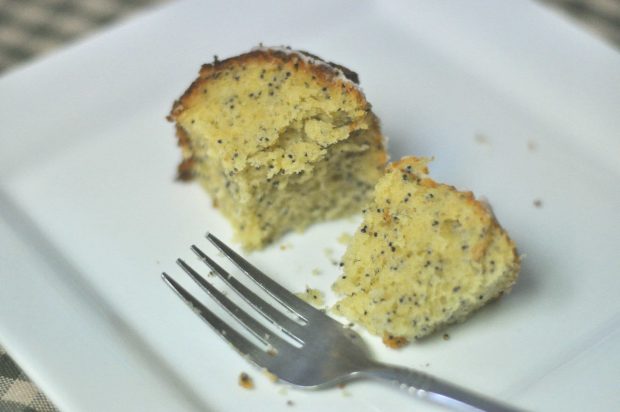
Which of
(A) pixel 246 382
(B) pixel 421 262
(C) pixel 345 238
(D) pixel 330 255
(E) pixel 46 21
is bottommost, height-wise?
(A) pixel 246 382

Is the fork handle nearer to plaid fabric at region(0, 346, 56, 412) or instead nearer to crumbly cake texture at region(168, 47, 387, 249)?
crumbly cake texture at region(168, 47, 387, 249)

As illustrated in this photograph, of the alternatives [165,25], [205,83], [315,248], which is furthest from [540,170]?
[165,25]

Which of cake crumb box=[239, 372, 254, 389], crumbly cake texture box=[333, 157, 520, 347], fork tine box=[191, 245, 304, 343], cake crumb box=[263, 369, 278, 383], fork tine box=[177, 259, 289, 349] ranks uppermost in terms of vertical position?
crumbly cake texture box=[333, 157, 520, 347]

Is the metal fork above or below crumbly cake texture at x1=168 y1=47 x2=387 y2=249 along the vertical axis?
below

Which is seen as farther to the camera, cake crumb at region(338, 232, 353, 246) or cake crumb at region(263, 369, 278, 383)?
cake crumb at region(338, 232, 353, 246)

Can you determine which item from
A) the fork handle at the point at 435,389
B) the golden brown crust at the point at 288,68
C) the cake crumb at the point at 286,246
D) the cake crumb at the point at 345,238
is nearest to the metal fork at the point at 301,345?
the fork handle at the point at 435,389

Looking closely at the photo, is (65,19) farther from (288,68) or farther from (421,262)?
(421,262)

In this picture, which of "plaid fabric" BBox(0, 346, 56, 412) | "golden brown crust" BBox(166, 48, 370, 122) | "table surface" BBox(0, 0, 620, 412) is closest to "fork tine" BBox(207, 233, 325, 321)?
"golden brown crust" BBox(166, 48, 370, 122)

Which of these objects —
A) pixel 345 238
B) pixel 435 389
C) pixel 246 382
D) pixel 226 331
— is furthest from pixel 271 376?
pixel 345 238
